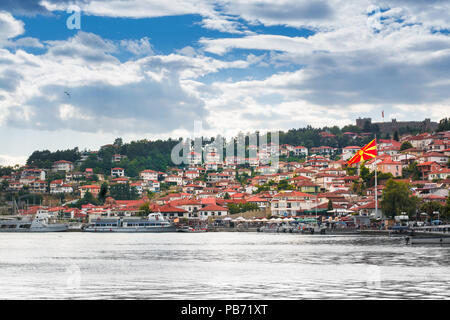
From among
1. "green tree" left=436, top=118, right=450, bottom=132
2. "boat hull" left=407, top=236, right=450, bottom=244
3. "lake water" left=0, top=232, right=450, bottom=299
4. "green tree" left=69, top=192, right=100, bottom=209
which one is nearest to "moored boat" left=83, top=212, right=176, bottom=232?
"green tree" left=69, top=192, right=100, bottom=209

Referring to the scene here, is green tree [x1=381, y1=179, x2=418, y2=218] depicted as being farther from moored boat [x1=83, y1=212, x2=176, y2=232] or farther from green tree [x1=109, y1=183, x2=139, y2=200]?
green tree [x1=109, y1=183, x2=139, y2=200]

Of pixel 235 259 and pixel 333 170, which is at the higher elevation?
pixel 333 170

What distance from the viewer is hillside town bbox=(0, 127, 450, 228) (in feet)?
327

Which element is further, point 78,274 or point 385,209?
point 385,209

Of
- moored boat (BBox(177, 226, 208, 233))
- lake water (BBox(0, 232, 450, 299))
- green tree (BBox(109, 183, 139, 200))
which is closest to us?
lake water (BBox(0, 232, 450, 299))

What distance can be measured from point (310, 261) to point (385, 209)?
153ft

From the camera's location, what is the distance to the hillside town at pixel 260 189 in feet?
327

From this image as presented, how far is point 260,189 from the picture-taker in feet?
449

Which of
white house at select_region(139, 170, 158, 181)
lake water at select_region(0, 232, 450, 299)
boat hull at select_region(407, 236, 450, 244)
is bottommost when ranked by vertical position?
boat hull at select_region(407, 236, 450, 244)

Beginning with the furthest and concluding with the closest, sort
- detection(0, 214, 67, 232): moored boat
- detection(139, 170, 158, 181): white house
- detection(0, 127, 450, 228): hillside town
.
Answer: detection(139, 170, 158, 181): white house → detection(0, 214, 67, 232): moored boat → detection(0, 127, 450, 228): hillside town
